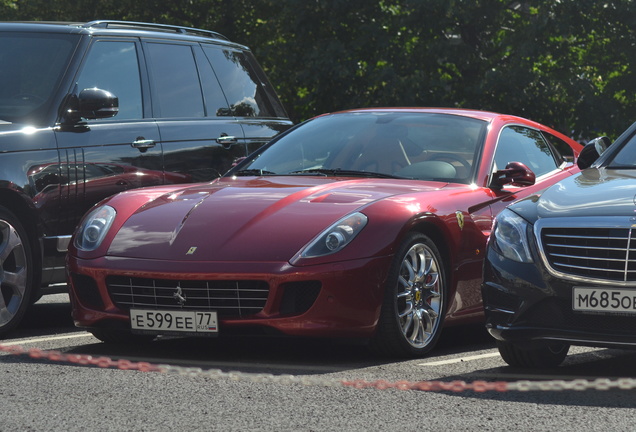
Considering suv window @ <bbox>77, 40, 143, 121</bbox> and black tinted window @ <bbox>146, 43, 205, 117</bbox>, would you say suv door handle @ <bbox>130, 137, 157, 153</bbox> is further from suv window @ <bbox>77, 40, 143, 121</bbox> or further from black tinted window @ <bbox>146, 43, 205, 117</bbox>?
black tinted window @ <bbox>146, 43, 205, 117</bbox>

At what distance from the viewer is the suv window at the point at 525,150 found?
873cm

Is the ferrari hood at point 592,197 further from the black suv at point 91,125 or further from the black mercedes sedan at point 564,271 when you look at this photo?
the black suv at point 91,125

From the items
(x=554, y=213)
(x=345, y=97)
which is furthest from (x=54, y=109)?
(x=345, y=97)

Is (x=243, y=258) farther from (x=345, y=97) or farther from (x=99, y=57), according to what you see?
(x=345, y=97)

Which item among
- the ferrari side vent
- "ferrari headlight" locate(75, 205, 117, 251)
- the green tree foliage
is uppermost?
"ferrari headlight" locate(75, 205, 117, 251)

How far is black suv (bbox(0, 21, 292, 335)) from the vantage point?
8172 mm

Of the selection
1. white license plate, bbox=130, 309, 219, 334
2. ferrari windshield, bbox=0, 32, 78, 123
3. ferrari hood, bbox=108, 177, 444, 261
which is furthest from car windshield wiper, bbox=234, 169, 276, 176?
white license plate, bbox=130, 309, 219, 334

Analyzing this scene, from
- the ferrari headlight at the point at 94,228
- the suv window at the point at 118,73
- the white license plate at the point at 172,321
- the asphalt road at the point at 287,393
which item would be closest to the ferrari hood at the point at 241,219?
the ferrari headlight at the point at 94,228

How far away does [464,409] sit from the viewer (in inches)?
219

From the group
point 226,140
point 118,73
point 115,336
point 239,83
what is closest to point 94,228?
point 115,336

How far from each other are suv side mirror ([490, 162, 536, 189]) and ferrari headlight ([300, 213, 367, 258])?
1592mm

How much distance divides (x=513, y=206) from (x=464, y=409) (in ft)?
5.15

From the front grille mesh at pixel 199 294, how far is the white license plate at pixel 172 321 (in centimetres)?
4

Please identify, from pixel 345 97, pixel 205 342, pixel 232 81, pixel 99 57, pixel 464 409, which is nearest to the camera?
pixel 464 409
